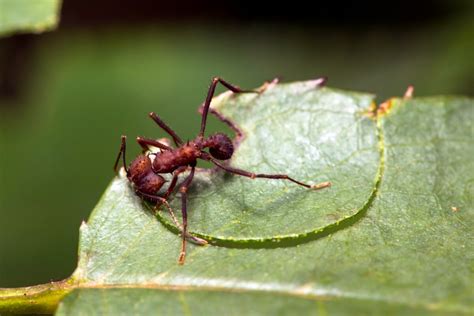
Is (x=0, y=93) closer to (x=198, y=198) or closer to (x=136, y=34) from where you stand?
(x=136, y=34)

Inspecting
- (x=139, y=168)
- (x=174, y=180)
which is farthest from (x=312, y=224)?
(x=139, y=168)

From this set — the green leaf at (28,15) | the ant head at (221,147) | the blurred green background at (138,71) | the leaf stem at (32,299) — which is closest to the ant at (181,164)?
the ant head at (221,147)

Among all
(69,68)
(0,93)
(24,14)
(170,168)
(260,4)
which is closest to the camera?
(170,168)

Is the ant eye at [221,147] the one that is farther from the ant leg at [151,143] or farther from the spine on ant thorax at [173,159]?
the ant leg at [151,143]

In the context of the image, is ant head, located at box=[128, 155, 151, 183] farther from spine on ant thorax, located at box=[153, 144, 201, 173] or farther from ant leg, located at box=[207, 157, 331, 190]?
ant leg, located at box=[207, 157, 331, 190]

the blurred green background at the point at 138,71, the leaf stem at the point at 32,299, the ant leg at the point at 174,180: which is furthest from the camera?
the blurred green background at the point at 138,71

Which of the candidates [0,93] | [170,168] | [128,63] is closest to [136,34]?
[128,63]

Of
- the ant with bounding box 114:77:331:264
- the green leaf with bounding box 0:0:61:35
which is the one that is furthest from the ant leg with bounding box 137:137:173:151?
the green leaf with bounding box 0:0:61:35
